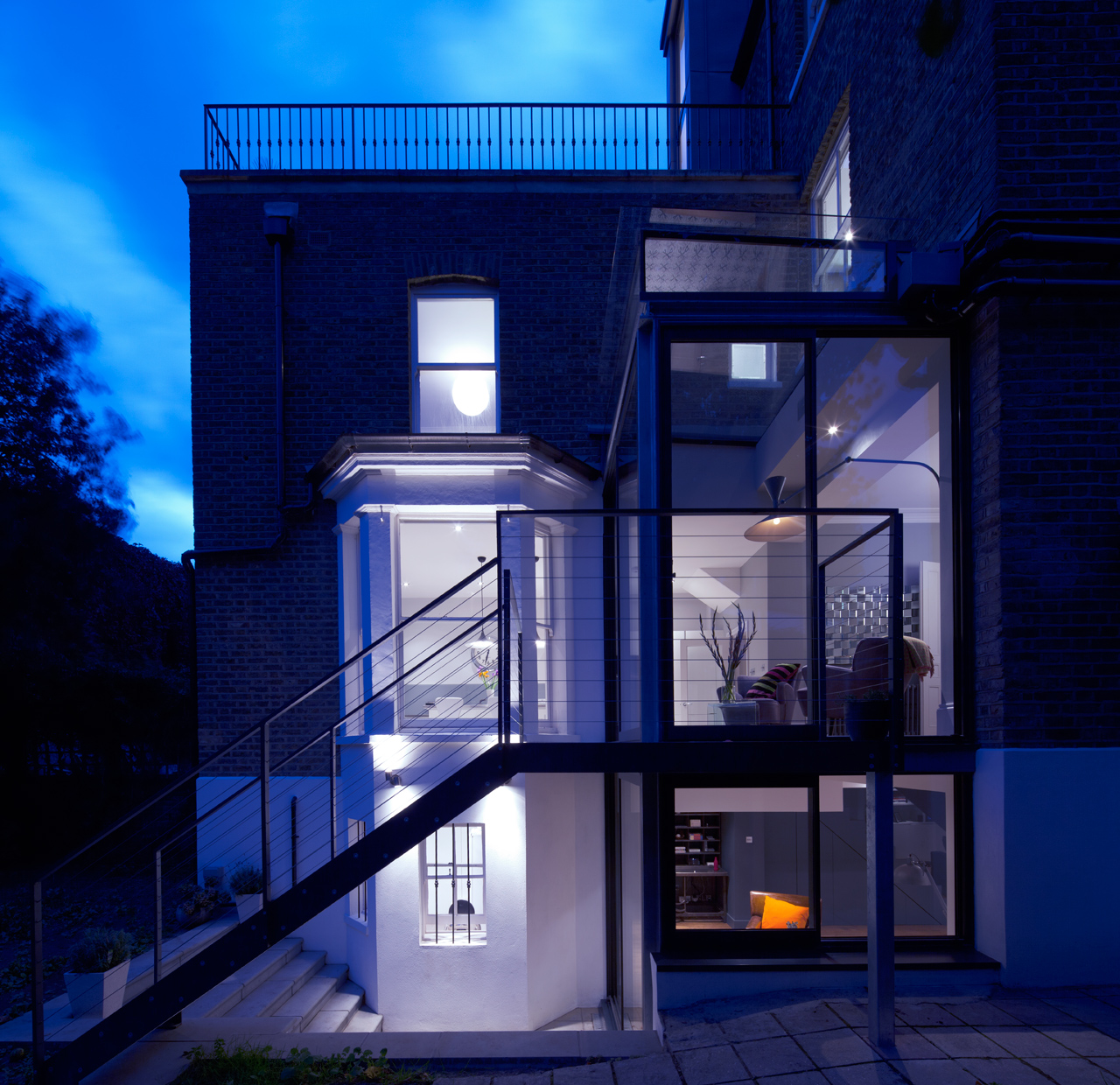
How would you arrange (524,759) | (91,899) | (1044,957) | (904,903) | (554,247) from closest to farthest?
(524,759) → (1044,957) → (904,903) → (554,247) → (91,899)

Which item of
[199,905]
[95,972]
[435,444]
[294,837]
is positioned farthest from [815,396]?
[199,905]

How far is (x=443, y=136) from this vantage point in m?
8.52

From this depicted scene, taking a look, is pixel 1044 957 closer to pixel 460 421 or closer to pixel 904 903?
pixel 904 903

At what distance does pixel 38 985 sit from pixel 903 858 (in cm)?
484

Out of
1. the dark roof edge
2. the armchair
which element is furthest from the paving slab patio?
the dark roof edge

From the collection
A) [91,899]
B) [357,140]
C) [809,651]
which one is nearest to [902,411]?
[809,651]

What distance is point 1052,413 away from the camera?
4.52m

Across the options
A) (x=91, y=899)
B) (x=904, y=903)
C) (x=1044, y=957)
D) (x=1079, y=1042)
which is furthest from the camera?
(x=91, y=899)

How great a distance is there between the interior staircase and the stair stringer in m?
1.65

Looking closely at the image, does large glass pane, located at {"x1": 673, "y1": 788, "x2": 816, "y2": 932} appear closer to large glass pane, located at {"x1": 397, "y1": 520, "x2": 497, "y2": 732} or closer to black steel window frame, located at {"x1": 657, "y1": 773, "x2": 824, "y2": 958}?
black steel window frame, located at {"x1": 657, "y1": 773, "x2": 824, "y2": 958}

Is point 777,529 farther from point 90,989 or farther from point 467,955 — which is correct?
point 90,989

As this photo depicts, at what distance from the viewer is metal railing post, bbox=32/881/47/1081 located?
12.8 ft

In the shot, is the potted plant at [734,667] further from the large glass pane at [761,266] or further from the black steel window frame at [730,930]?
the large glass pane at [761,266]

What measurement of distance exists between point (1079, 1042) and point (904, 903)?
1.23m
